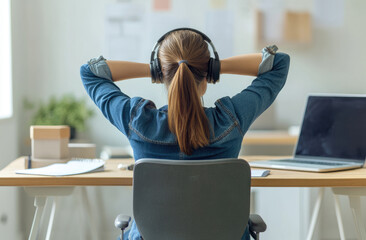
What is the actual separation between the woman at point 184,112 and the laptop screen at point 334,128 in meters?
0.52

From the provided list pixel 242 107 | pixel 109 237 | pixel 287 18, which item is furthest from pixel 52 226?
pixel 287 18

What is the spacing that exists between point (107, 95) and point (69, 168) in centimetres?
35

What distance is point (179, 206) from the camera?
1284mm

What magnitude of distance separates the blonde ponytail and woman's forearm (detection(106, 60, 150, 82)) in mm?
308

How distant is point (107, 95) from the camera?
1.51m

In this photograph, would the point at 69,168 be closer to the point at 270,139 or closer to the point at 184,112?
the point at 184,112

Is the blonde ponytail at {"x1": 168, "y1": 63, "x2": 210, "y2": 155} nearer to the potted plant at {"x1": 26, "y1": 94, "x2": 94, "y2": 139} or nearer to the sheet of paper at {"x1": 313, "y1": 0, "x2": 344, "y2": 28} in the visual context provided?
the potted plant at {"x1": 26, "y1": 94, "x2": 94, "y2": 139}

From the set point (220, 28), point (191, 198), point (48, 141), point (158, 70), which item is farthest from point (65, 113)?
point (191, 198)

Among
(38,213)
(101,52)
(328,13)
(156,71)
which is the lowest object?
(38,213)

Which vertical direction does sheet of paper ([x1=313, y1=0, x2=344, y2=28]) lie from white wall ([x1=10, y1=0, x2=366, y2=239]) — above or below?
above

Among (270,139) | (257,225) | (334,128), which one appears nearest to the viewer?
(257,225)

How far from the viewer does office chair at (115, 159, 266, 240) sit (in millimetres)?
1256

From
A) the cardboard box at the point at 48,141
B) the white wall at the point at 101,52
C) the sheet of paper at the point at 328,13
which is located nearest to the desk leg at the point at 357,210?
the cardboard box at the point at 48,141

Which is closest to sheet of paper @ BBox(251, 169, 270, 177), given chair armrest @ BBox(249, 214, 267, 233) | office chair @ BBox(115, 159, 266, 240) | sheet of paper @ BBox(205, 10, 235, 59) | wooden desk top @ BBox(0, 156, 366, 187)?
wooden desk top @ BBox(0, 156, 366, 187)
